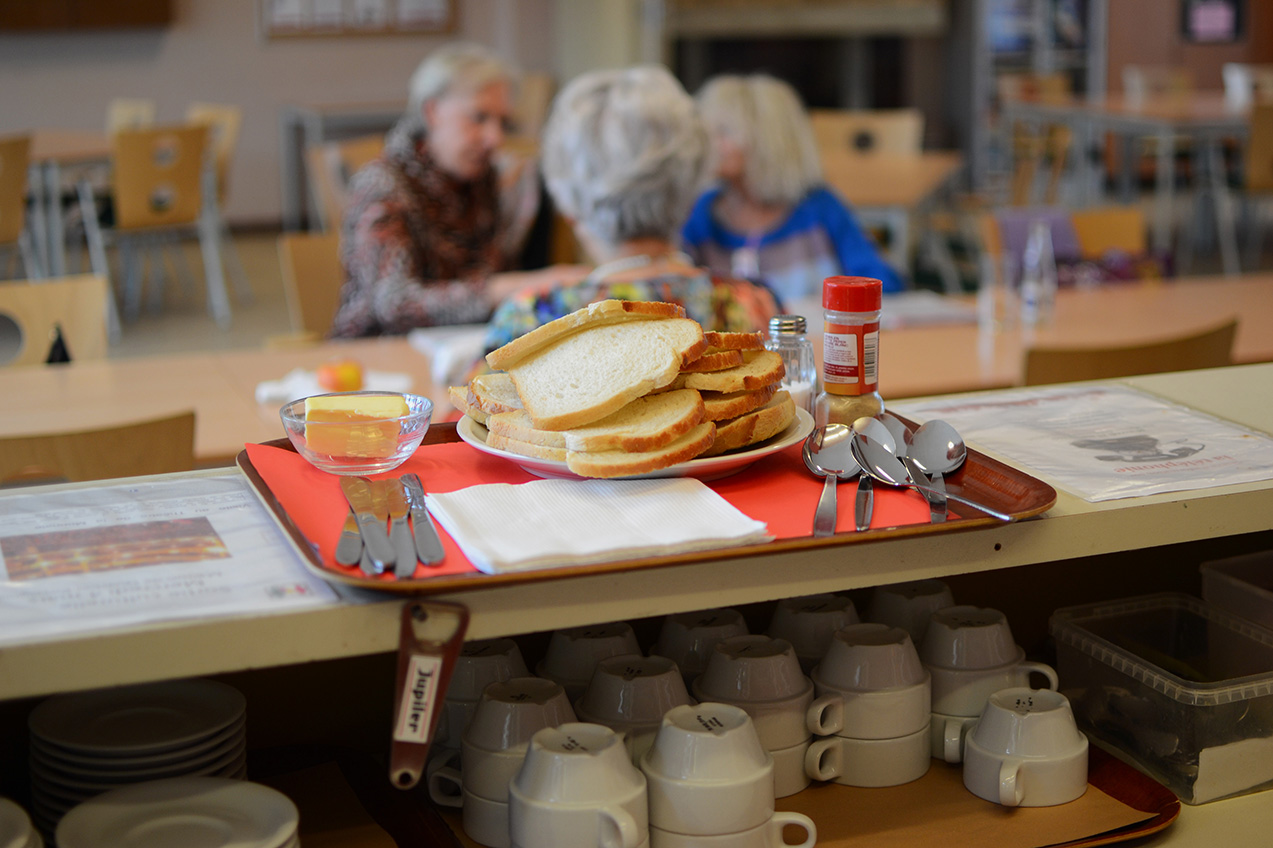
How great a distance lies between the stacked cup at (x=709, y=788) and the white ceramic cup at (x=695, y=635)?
175 millimetres

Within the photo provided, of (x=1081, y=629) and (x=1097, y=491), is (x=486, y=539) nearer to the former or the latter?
(x=1097, y=491)

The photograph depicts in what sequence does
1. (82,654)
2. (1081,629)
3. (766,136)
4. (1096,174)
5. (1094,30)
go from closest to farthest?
1. (82,654)
2. (1081,629)
3. (766,136)
4. (1096,174)
5. (1094,30)

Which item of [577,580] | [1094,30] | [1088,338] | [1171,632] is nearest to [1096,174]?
[1094,30]

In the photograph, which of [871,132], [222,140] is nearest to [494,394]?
[871,132]

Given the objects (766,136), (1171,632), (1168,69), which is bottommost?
(1171,632)

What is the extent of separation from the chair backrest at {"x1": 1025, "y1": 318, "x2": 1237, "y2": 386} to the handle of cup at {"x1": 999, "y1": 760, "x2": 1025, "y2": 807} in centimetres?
104

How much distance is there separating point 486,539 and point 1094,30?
9.82 m

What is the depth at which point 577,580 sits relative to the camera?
2.84ft

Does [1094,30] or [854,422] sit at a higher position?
[1094,30]

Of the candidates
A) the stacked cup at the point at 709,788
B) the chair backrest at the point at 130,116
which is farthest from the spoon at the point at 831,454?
the chair backrest at the point at 130,116

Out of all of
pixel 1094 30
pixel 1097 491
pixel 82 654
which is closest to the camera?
pixel 82 654

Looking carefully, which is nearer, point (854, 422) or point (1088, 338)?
point (854, 422)

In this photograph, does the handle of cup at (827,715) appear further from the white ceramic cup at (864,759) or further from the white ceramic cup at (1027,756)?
the white ceramic cup at (1027,756)

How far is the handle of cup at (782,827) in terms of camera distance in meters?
0.99
